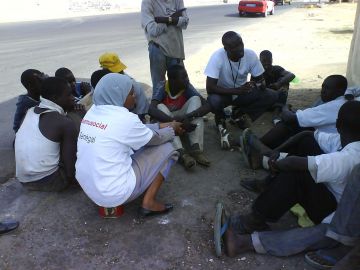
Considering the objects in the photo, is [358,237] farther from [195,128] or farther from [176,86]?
[176,86]

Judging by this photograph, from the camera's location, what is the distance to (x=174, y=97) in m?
4.58

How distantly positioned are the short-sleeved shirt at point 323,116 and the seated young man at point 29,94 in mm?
2756

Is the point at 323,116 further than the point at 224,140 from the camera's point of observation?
No

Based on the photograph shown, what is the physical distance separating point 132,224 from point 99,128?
0.83 meters

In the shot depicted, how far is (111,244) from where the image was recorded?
2.96 m

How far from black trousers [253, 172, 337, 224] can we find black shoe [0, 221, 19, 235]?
190 centimetres

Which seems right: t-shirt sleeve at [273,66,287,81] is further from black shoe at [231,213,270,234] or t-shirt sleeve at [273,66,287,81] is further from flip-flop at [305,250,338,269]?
flip-flop at [305,250,338,269]

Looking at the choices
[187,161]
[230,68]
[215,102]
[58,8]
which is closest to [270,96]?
[230,68]

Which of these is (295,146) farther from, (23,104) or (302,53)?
(302,53)

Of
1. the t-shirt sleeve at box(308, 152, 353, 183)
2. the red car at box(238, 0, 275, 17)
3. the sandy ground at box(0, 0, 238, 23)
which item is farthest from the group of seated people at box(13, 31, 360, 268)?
the sandy ground at box(0, 0, 238, 23)

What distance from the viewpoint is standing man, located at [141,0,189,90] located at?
525 cm

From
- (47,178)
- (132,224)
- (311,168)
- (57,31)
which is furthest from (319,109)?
(57,31)

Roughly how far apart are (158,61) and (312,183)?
3.31 metres

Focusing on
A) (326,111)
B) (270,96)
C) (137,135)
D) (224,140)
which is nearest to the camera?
(137,135)
